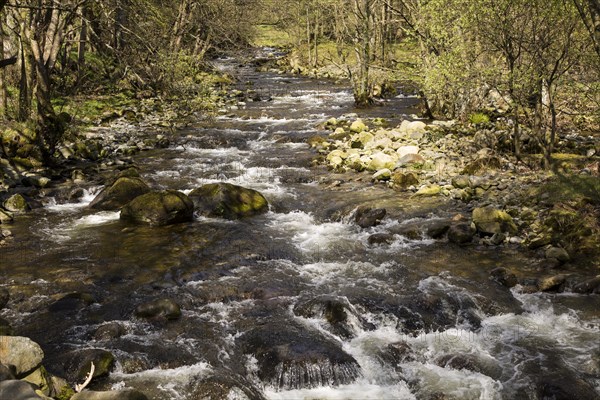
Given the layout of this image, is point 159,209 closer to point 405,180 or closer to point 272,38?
point 405,180

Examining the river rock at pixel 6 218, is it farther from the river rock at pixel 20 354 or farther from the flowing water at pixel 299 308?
the river rock at pixel 20 354

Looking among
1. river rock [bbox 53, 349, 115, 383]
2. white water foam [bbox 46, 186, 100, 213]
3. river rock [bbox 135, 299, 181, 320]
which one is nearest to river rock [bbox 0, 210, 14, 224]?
white water foam [bbox 46, 186, 100, 213]

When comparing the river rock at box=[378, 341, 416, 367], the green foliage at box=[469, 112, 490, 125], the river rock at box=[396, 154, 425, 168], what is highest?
the green foliage at box=[469, 112, 490, 125]

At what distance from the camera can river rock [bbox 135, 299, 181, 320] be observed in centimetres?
872

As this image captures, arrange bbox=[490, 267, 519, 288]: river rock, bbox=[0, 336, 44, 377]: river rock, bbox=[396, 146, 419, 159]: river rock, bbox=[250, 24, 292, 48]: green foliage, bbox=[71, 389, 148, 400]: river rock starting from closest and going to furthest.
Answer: bbox=[71, 389, 148, 400]: river rock, bbox=[0, 336, 44, 377]: river rock, bbox=[490, 267, 519, 288]: river rock, bbox=[396, 146, 419, 159]: river rock, bbox=[250, 24, 292, 48]: green foliage

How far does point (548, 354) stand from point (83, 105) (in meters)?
23.2

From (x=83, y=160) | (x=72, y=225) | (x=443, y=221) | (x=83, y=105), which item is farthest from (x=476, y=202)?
(x=83, y=105)

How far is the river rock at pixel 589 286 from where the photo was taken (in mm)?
9242

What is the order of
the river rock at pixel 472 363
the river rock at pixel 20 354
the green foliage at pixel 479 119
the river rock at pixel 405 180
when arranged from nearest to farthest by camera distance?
the river rock at pixel 20 354
the river rock at pixel 472 363
the river rock at pixel 405 180
the green foliage at pixel 479 119

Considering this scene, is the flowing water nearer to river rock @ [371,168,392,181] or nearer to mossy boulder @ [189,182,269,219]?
mossy boulder @ [189,182,269,219]

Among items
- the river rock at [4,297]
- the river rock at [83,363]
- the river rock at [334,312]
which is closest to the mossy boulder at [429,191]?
the river rock at [334,312]

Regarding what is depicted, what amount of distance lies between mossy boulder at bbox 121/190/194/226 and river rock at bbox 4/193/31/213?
9.44 feet

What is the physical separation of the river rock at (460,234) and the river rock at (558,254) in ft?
5.45

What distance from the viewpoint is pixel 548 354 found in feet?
25.5
